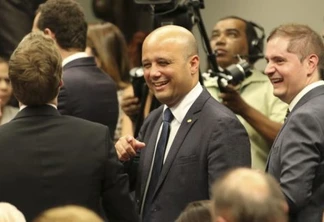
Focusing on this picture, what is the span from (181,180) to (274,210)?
109 centimetres

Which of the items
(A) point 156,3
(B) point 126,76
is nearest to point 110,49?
(B) point 126,76

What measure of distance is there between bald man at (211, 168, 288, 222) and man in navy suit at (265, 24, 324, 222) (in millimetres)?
865

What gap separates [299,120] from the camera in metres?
2.88

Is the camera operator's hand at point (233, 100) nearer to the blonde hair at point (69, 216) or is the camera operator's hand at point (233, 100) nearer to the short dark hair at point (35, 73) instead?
the short dark hair at point (35, 73)

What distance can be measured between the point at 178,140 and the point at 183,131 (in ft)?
0.11

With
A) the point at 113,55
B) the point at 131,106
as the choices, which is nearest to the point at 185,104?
the point at 131,106

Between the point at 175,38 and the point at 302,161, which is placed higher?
the point at 175,38

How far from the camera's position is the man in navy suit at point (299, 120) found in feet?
9.25

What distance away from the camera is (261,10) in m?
5.58

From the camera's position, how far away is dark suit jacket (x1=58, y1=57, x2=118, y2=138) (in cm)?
341

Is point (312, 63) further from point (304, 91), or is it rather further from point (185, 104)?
point (185, 104)

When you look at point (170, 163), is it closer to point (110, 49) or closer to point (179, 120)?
point (179, 120)

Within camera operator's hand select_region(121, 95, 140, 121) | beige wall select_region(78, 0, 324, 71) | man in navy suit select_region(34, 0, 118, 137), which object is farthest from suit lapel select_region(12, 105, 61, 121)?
beige wall select_region(78, 0, 324, 71)

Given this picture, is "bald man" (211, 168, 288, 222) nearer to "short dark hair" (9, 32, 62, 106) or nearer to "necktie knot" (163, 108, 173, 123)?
"short dark hair" (9, 32, 62, 106)
